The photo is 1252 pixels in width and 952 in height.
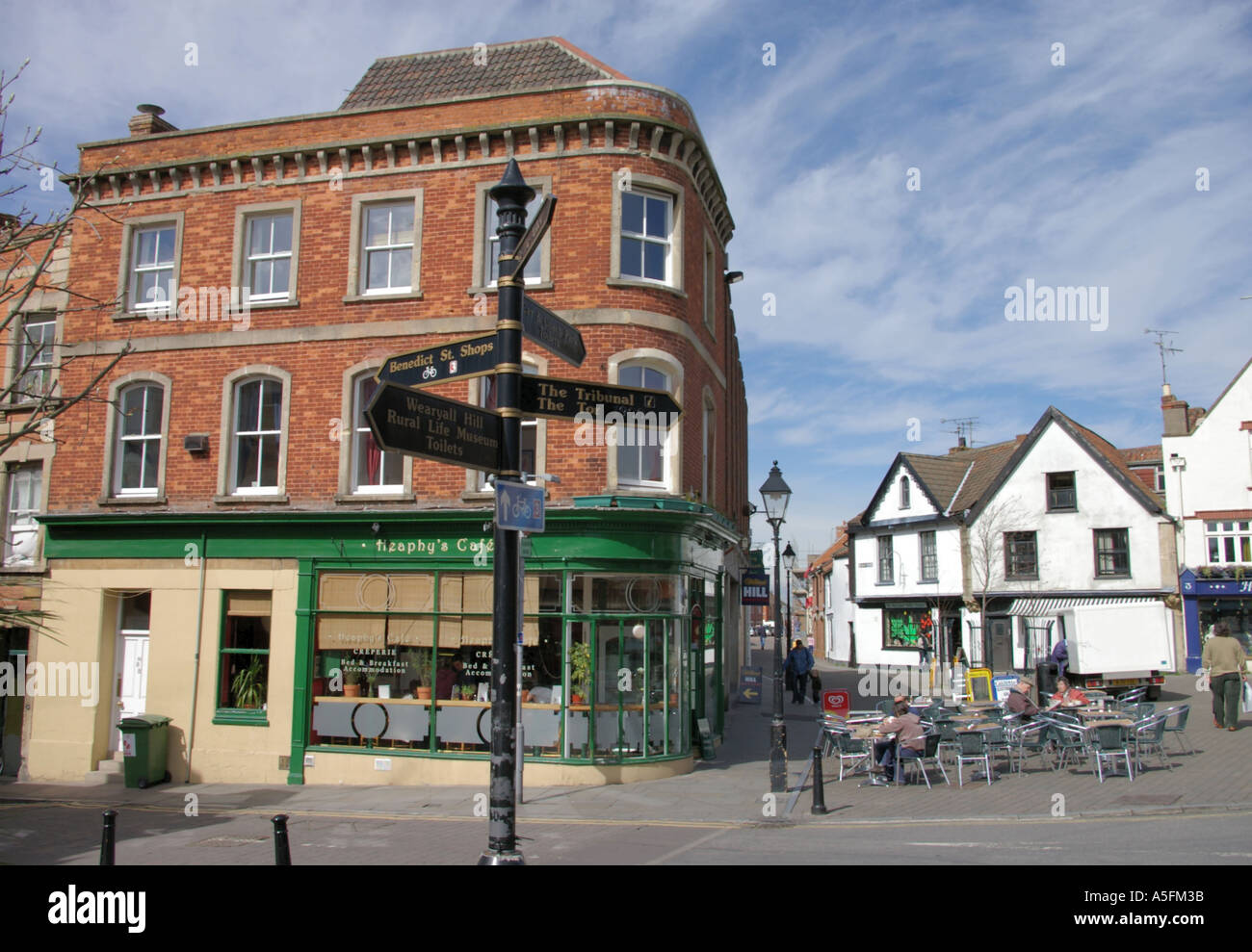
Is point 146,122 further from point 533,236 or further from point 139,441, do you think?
point 533,236

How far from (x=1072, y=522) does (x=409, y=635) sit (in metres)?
30.3

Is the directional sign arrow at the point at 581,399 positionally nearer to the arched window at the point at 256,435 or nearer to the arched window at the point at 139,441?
the arched window at the point at 256,435

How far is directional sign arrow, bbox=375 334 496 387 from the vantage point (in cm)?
710

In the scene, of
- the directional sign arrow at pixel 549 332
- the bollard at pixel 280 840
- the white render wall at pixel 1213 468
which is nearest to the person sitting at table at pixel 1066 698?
the directional sign arrow at pixel 549 332

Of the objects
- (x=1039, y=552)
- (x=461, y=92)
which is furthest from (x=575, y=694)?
(x=1039, y=552)

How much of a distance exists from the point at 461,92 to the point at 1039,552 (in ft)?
97.2

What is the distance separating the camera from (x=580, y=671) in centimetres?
1468

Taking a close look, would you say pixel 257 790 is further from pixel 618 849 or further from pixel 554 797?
pixel 618 849

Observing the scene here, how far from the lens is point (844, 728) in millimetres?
14414

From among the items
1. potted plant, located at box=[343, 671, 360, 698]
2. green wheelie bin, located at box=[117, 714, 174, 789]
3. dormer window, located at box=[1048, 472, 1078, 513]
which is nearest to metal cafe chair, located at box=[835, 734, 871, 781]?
potted plant, located at box=[343, 671, 360, 698]

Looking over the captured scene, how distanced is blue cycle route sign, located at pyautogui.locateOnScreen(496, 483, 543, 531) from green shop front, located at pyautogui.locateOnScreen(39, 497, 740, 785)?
7.75 m

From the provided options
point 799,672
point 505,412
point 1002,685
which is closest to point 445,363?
point 505,412

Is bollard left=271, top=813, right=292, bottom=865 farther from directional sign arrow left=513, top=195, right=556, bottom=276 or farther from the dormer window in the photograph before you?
the dormer window

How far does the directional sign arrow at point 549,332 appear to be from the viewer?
718cm
